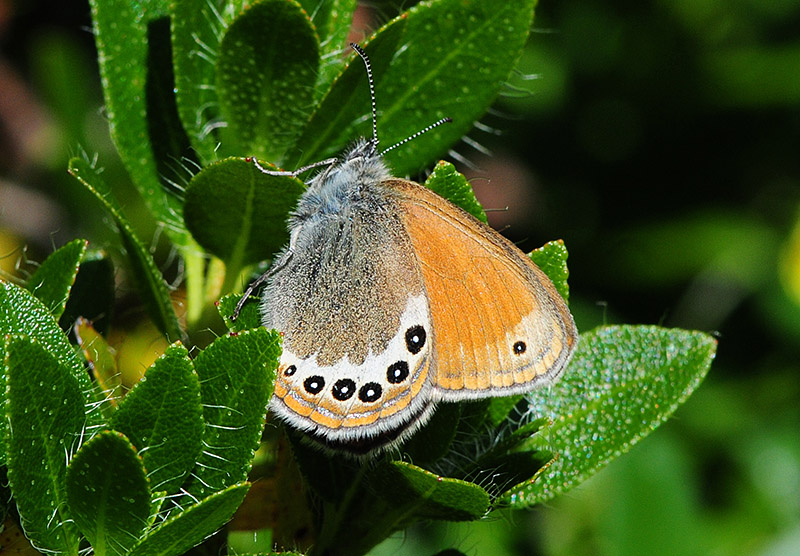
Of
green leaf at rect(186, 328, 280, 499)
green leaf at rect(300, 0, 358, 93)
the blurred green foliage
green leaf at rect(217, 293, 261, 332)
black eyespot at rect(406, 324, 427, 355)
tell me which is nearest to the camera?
green leaf at rect(186, 328, 280, 499)

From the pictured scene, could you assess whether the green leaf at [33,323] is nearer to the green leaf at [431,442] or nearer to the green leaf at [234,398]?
the green leaf at [234,398]

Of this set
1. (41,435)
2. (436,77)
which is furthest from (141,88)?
(41,435)

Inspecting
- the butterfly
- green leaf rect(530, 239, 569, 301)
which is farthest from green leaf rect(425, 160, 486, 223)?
green leaf rect(530, 239, 569, 301)

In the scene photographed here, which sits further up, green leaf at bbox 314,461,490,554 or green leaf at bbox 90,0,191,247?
green leaf at bbox 90,0,191,247

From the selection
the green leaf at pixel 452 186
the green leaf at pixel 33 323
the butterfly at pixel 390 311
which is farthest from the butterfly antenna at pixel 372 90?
the green leaf at pixel 33 323

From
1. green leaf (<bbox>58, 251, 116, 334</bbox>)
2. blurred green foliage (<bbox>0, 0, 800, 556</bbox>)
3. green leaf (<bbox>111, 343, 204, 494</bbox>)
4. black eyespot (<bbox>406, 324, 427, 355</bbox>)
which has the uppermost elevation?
green leaf (<bbox>111, 343, 204, 494</bbox>)

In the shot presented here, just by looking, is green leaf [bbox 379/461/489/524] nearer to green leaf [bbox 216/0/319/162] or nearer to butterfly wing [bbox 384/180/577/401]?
butterfly wing [bbox 384/180/577/401]

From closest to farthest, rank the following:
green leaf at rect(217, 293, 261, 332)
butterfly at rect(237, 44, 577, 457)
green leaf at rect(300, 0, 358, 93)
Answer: green leaf at rect(217, 293, 261, 332)
butterfly at rect(237, 44, 577, 457)
green leaf at rect(300, 0, 358, 93)
